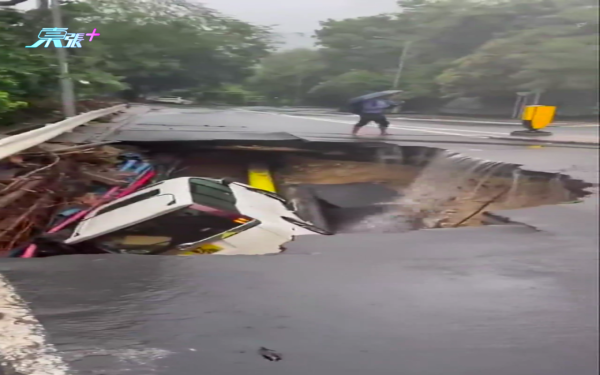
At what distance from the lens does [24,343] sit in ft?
2.49

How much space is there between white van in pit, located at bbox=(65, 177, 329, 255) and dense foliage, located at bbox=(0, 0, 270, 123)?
10.6 inches

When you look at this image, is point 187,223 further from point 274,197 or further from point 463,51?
point 463,51

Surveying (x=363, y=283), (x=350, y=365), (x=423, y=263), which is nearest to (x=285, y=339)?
(x=350, y=365)

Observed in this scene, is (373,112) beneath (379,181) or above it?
above

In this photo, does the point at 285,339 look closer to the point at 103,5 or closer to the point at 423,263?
the point at 423,263

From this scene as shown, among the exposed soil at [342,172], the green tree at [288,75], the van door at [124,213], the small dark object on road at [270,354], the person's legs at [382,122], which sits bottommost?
the small dark object on road at [270,354]

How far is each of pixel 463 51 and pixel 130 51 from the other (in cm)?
98

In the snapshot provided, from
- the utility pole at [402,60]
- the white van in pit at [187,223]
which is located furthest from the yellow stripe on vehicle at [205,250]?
the utility pole at [402,60]

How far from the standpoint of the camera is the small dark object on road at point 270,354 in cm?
80

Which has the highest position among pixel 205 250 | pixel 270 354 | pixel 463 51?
pixel 463 51

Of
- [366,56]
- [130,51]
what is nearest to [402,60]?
[366,56]

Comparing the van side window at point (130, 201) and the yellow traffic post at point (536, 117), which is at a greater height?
the yellow traffic post at point (536, 117)

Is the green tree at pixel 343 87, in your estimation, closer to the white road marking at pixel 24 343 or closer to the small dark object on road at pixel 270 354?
the small dark object on road at pixel 270 354

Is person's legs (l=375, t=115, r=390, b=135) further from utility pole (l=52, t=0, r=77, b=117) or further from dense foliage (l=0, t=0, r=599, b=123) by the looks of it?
utility pole (l=52, t=0, r=77, b=117)
